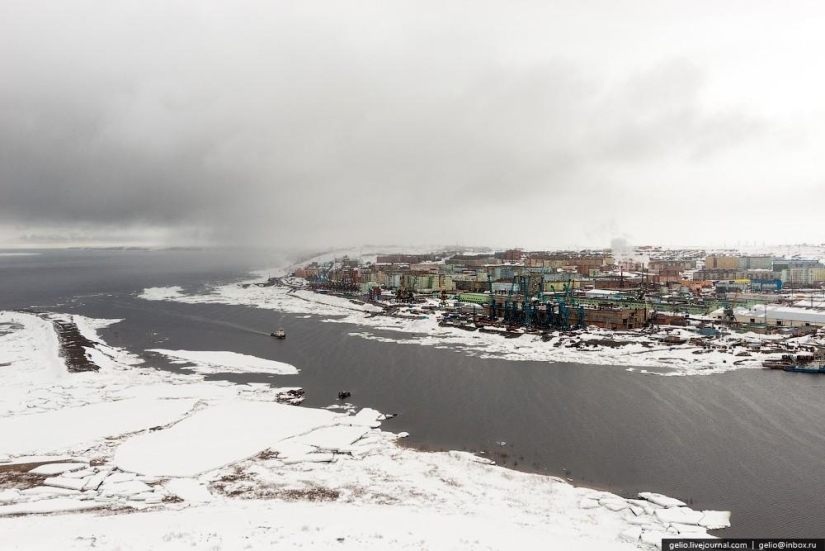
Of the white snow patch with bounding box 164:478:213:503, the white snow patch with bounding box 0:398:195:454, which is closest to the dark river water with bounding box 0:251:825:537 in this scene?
the white snow patch with bounding box 0:398:195:454

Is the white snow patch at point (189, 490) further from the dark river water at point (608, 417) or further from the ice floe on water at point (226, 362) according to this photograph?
the ice floe on water at point (226, 362)

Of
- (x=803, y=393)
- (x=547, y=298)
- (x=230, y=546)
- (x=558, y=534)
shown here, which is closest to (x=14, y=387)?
(x=230, y=546)

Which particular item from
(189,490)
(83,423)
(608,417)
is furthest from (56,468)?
(608,417)

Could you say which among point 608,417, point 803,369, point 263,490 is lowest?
point 608,417

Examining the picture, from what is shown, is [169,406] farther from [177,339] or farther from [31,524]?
[177,339]

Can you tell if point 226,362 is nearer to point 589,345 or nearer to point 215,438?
point 215,438

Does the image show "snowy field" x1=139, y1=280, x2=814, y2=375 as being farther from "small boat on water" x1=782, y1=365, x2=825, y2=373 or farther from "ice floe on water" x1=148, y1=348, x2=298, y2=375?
"ice floe on water" x1=148, y1=348, x2=298, y2=375

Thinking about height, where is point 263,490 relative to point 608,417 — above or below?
above
